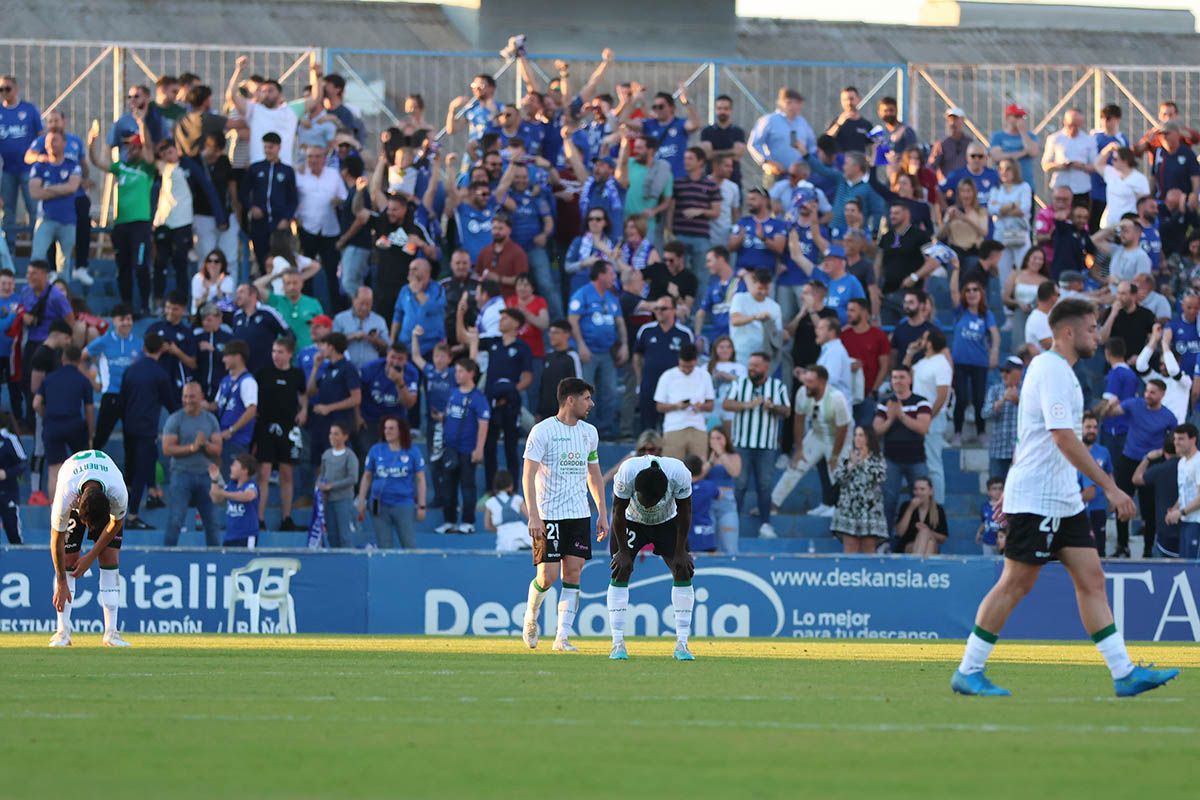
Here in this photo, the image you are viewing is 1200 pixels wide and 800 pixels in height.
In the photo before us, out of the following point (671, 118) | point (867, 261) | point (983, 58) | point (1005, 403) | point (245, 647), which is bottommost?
point (245, 647)

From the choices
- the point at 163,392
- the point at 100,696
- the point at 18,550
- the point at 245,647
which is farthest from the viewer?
the point at 163,392

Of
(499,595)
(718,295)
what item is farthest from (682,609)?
(718,295)

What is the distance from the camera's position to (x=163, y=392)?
22.7 metres

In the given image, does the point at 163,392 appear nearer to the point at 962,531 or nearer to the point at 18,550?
the point at 18,550

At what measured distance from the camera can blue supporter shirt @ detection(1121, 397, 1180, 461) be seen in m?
23.1

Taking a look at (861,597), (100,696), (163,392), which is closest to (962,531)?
(861,597)

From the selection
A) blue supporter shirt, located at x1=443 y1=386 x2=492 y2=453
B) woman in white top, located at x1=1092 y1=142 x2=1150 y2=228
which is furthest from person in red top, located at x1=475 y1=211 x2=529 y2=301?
woman in white top, located at x1=1092 y1=142 x2=1150 y2=228

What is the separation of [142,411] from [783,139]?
10.1 meters

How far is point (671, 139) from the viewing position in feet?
86.6

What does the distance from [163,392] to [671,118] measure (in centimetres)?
822

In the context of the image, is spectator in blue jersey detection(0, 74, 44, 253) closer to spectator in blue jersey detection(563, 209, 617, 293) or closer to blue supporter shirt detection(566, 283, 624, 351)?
spectator in blue jersey detection(563, 209, 617, 293)

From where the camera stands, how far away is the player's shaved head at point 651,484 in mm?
14734

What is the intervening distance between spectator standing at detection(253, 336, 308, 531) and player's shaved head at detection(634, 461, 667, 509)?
8636 millimetres

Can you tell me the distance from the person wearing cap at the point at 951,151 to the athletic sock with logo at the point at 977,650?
1718 centimetres
